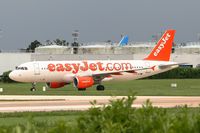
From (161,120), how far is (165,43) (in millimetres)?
58625

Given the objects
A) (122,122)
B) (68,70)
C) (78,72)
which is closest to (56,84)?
(68,70)

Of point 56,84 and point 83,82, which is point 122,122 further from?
point 56,84

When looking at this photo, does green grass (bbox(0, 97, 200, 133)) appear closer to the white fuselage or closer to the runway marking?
the runway marking

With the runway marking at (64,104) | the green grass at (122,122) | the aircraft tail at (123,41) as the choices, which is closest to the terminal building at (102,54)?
the aircraft tail at (123,41)

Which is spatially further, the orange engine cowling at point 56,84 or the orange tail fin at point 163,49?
the orange tail fin at point 163,49

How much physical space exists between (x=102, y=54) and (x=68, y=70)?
120ft

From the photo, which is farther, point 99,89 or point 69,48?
point 69,48

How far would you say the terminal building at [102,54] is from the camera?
9300 cm

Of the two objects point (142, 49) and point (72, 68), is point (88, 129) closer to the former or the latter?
point (72, 68)

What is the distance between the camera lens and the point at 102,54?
95.6 metres

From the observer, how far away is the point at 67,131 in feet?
24.4

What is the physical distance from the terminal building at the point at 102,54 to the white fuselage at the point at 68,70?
99.2 ft

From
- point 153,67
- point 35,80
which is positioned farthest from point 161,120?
point 153,67

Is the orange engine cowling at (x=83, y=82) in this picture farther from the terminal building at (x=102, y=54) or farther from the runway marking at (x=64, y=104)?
the terminal building at (x=102, y=54)
